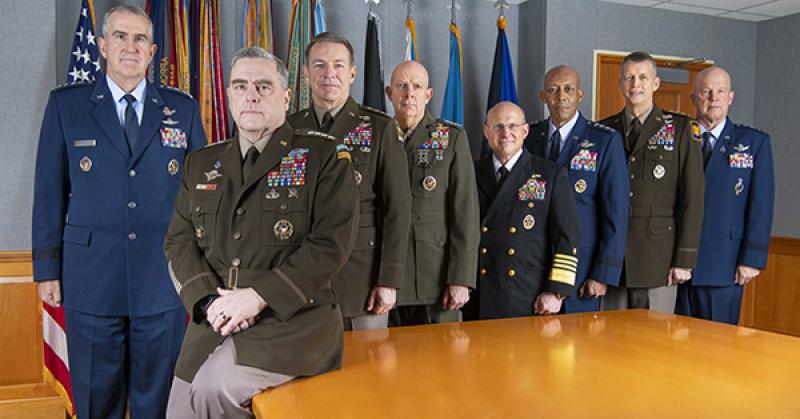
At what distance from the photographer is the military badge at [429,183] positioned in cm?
264

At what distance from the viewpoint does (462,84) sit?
4598 millimetres

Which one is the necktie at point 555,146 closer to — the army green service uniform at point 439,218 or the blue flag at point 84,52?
the army green service uniform at point 439,218

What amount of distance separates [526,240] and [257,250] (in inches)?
57.3

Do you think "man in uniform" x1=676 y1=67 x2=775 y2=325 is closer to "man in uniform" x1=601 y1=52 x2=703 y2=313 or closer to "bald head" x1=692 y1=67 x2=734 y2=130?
"bald head" x1=692 y1=67 x2=734 y2=130

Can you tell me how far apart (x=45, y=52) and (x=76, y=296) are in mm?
1635

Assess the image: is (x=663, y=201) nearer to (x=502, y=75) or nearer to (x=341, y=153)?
(x=502, y=75)

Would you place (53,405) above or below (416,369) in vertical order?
below

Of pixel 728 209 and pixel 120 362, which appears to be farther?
pixel 728 209

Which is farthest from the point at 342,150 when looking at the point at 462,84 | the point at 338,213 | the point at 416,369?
the point at 462,84

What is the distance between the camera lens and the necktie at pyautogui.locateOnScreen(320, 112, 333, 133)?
2.41m

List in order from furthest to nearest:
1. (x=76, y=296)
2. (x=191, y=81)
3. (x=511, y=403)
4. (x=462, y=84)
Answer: (x=462, y=84) < (x=191, y=81) < (x=76, y=296) < (x=511, y=403)

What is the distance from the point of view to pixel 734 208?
335cm

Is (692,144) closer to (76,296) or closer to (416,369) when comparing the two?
(416,369)

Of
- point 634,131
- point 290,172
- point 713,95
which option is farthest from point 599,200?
point 290,172
